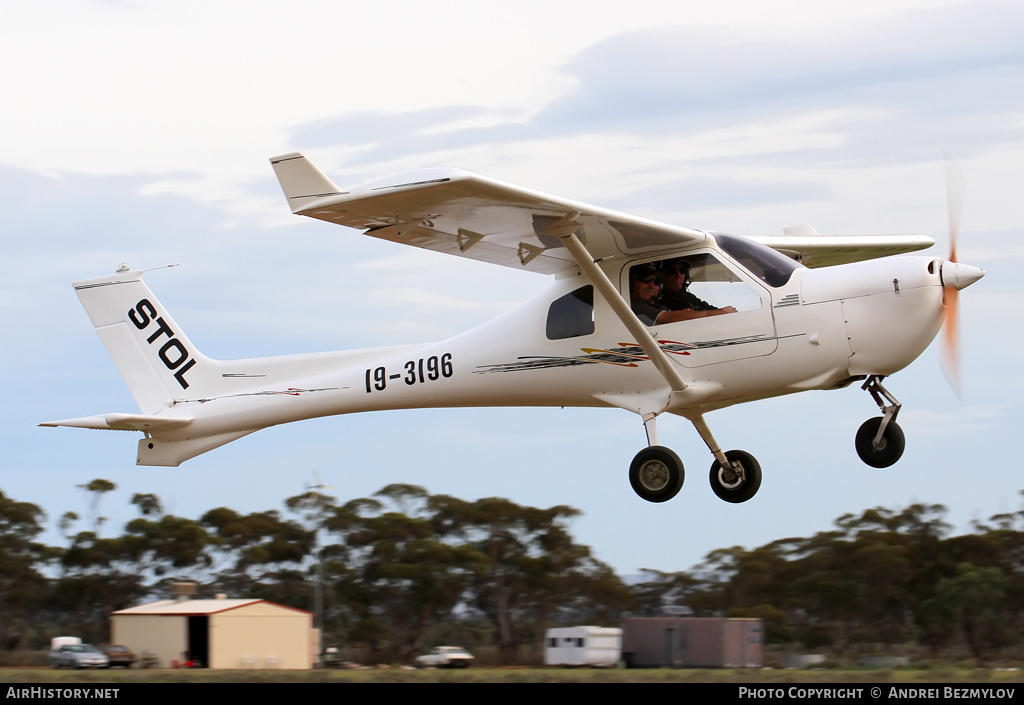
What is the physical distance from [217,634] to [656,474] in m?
15.3

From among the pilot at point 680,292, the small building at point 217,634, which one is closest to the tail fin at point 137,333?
the pilot at point 680,292

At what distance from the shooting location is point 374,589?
39344 millimetres

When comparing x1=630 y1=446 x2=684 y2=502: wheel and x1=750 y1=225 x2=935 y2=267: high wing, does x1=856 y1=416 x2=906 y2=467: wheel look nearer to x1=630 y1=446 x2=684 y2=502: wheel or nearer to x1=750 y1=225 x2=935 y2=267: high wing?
x1=630 y1=446 x2=684 y2=502: wheel

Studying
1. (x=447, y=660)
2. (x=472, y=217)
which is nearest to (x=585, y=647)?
(x=447, y=660)

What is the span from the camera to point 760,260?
1189 cm

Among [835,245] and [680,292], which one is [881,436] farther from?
[835,245]

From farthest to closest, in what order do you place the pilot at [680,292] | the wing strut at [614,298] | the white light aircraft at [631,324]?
the pilot at [680,292], the wing strut at [614,298], the white light aircraft at [631,324]

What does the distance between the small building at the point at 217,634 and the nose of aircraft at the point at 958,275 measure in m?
17.8

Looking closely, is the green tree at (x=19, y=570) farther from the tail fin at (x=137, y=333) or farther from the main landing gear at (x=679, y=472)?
the main landing gear at (x=679, y=472)

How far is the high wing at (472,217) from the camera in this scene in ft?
33.7

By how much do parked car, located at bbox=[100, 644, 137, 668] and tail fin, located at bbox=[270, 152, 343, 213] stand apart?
56.0 ft

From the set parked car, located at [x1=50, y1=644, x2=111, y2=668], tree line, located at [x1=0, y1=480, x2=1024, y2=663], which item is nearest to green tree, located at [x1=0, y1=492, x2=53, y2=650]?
tree line, located at [x1=0, y1=480, x2=1024, y2=663]

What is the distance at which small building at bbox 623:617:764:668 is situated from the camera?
2680 centimetres

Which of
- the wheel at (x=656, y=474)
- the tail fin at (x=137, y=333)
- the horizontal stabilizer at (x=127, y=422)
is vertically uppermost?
the tail fin at (x=137, y=333)
